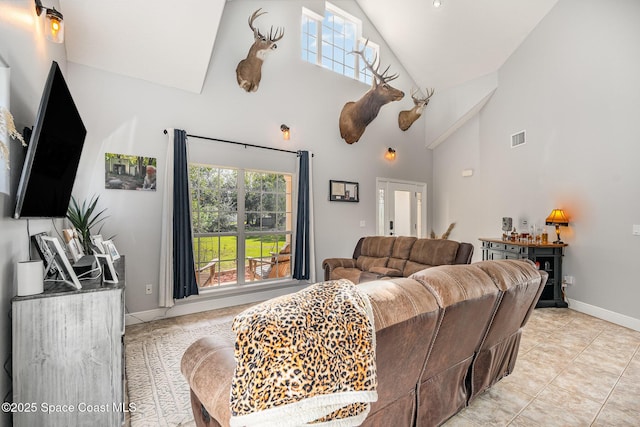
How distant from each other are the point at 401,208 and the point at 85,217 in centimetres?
512

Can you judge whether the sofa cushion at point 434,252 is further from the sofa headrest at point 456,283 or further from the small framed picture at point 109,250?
the small framed picture at point 109,250

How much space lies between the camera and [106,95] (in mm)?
3244

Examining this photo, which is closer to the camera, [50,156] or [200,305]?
[50,156]

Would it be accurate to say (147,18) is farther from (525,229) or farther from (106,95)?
(525,229)

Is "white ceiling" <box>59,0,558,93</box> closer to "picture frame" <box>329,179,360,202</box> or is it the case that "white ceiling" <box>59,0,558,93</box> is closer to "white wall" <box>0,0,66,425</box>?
"white wall" <box>0,0,66,425</box>

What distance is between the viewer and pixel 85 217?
2812 millimetres

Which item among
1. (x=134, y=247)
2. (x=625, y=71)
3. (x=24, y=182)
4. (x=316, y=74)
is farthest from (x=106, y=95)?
(x=625, y=71)

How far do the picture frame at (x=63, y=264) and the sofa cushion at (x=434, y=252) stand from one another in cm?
335

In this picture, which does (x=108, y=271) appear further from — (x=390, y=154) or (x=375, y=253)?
(x=390, y=154)

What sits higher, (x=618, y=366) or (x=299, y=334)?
(x=299, y=334)

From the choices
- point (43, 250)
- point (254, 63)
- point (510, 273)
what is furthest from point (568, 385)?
point (254, 63)

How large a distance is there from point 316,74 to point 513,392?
4.77 metres

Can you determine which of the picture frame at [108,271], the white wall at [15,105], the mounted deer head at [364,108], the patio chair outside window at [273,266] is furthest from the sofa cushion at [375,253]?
the white wall at [15,105]

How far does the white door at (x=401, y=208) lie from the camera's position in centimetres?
575
